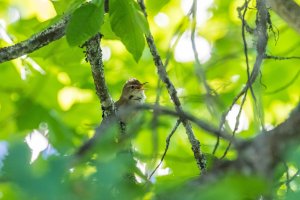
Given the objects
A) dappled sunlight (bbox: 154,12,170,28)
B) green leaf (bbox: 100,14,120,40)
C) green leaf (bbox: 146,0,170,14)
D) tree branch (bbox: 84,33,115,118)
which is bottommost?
green leaf (bbox: 100,14,120,40)

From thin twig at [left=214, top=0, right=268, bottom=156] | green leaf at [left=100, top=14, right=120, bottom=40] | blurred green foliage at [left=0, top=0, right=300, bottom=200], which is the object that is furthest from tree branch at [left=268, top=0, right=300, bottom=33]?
green leaf at [left=100, top=14, right=120, bottom=40]

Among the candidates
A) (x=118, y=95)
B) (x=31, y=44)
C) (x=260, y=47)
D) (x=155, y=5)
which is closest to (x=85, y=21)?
(x=260, y=47)

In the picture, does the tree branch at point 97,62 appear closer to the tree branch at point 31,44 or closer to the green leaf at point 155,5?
the tree branch at point 31,44

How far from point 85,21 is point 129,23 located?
13.1 inches

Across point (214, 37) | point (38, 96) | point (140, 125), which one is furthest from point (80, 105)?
point (140, 125)

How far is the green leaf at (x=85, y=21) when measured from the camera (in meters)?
3.18

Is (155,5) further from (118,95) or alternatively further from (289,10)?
(118,95)

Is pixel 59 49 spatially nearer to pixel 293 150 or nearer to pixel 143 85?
pixel 143 85

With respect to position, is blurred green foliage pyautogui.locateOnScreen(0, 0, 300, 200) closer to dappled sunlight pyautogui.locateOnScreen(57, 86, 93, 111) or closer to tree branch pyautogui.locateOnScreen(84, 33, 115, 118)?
dappled sunlight pyautogui.locateOnScreen(57, 86, 93, 111)

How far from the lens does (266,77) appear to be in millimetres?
6523

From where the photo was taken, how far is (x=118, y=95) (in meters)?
7.31

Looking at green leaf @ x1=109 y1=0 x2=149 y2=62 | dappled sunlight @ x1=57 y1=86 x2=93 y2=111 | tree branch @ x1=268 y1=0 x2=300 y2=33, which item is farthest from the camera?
dappled sunlight @ x1=57 y1=86 x2=93 y2=111

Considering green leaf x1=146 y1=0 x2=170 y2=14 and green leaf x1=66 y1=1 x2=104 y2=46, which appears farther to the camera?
green leaf x1=146 y1=0 x2=170 y2=14

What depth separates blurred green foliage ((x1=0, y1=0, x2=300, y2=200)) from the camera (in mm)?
1597
